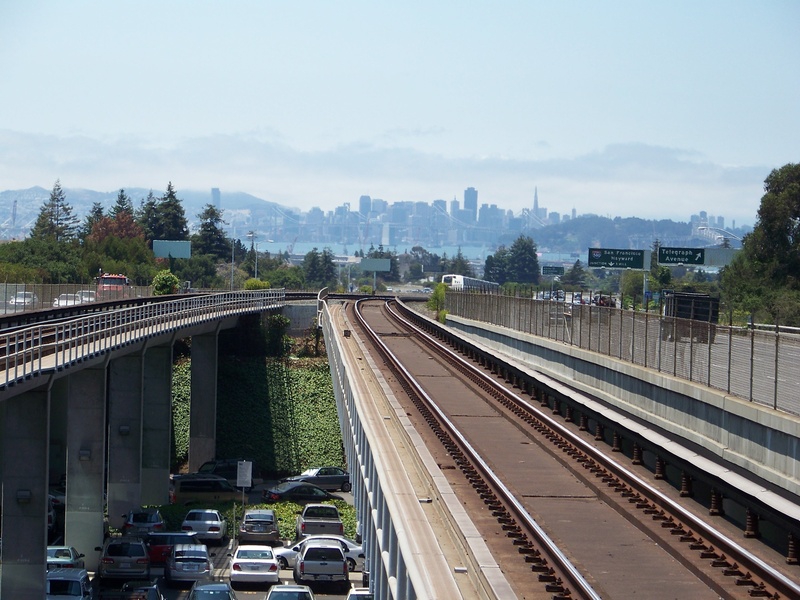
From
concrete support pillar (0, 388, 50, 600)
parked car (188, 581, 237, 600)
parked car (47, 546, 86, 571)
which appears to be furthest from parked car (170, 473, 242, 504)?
parked car (188, 581, 237, 600)

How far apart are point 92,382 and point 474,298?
25712 mm

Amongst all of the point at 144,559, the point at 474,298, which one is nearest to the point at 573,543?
the point at 144,559

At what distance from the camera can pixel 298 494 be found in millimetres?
44750

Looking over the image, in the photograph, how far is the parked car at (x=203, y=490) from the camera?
46.3 metres

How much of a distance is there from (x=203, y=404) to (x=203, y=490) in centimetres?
1002

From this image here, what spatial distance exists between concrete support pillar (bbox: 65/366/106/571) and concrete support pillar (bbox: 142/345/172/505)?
33.3 feet

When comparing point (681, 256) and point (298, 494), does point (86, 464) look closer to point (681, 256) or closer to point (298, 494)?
point (298, 494)

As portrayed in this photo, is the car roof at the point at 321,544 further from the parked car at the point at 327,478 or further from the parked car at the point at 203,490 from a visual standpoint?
the parked car at the point at 327,478

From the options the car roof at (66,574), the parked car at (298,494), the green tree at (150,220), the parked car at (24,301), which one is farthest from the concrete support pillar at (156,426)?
the green tree at (150,220)

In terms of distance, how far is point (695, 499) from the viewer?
16.2 m

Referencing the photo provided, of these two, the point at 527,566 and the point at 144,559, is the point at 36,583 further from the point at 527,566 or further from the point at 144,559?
the point at 527,566

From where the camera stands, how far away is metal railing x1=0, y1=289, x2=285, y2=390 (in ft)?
84.0

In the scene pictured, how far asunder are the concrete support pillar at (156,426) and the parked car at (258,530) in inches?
409

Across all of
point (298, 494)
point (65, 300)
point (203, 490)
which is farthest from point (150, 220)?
point (298, 494)
